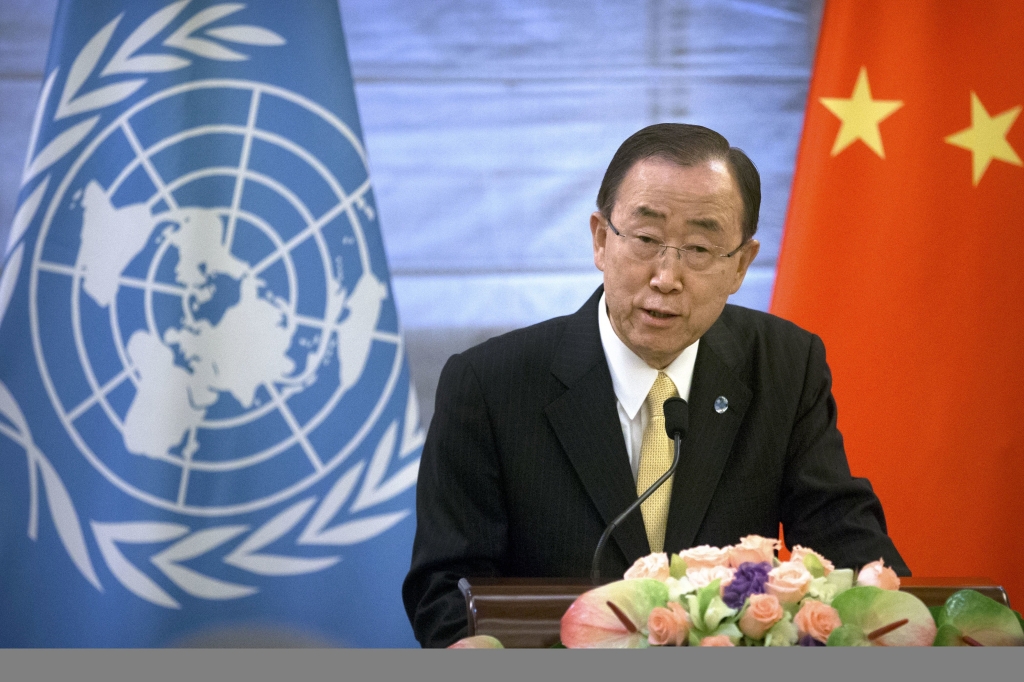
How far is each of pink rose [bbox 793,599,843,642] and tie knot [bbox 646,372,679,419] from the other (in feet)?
2.70

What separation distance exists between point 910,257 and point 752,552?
2.07m

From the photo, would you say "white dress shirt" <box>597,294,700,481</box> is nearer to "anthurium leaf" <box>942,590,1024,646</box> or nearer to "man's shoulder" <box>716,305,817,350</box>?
"man's shoulder" <box>716,305,817,350</box>

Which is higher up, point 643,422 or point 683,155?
point 683,155

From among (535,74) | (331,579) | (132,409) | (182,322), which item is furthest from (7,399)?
(535,74)

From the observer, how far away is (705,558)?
0.95 m

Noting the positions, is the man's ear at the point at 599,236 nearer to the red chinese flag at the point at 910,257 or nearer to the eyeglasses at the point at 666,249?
the eyeglasses at the point at 666,249

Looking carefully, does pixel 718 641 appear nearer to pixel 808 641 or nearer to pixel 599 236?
pixel 808 641

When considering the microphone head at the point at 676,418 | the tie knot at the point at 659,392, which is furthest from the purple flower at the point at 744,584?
the tie knot at the point at 659,392

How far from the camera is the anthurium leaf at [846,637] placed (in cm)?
81

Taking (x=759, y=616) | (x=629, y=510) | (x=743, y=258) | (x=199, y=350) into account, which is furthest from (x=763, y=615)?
(x=199, y=350)

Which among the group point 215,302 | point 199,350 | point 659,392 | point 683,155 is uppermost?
point 683,155

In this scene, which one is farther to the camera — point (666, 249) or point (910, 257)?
point (910, 257)

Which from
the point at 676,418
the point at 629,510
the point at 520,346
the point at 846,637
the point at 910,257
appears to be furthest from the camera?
the point at 910,257

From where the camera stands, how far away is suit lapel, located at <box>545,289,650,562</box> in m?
1.58
